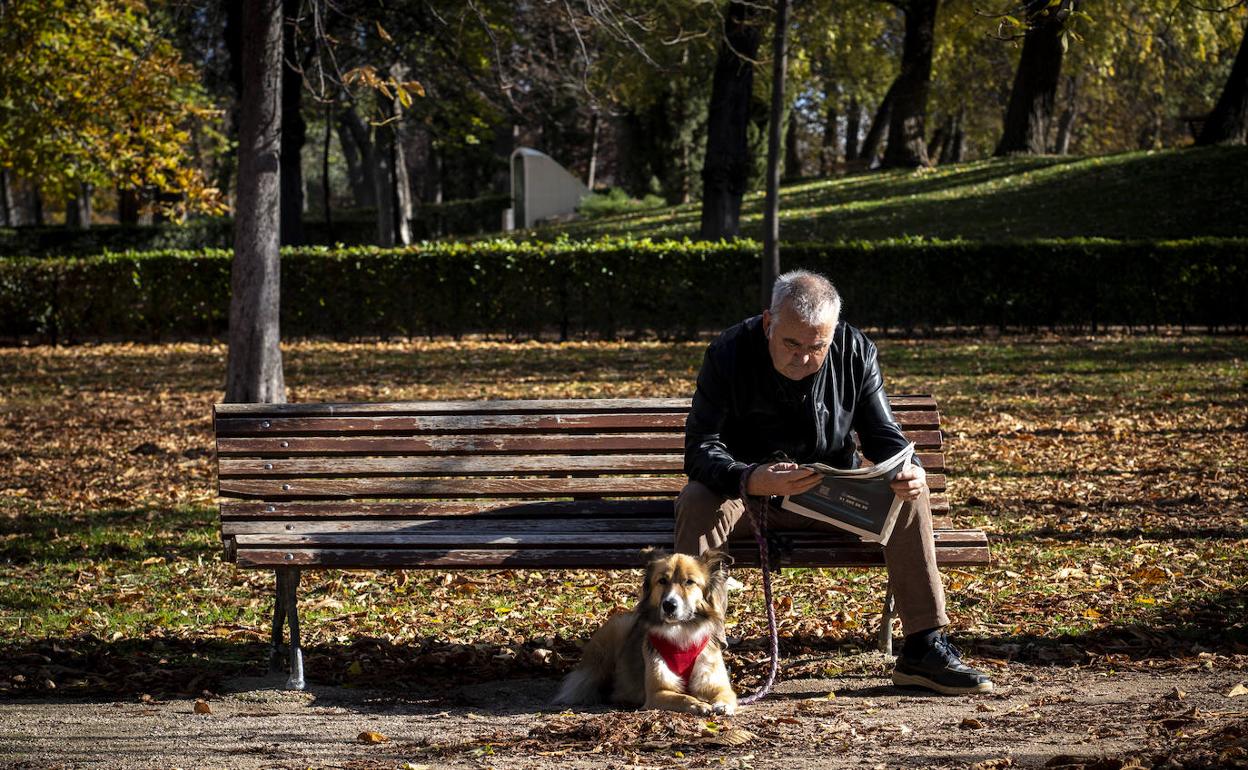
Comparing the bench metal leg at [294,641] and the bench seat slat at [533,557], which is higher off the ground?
the bench seat slat at [533,557]

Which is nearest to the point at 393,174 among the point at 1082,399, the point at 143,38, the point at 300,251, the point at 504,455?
the point at 143,38

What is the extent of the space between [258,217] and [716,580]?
7.38 metres

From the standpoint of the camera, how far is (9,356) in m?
19.0

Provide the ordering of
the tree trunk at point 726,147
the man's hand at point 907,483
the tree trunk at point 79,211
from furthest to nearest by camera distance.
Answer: the tree trunk at point 79,211
the tree trunk at point 726,147
the man's hand at point 907,483

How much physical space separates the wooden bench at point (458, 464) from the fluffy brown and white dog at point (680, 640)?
0.77m

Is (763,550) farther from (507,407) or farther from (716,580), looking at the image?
(507,407)

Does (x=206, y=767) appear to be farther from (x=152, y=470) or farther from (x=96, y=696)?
(x=152, y=470)

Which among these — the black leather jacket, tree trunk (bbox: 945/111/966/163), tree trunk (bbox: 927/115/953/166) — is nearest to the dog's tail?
the black leather jacket

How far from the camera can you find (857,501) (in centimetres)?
452

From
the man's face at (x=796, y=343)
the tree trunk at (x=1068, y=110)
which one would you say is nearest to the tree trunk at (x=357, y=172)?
the tree trunk at (x=1068, y=110)

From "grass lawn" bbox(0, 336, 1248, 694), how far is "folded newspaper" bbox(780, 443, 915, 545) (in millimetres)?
911

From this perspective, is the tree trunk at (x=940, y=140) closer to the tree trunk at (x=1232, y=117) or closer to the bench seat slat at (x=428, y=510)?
the tree trunk at (x=1232, y=117)

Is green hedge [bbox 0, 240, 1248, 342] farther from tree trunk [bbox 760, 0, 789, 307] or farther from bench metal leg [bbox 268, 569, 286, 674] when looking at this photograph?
bench metal leg [bbox 268, 569, 286, 674]

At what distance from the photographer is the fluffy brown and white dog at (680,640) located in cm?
428
